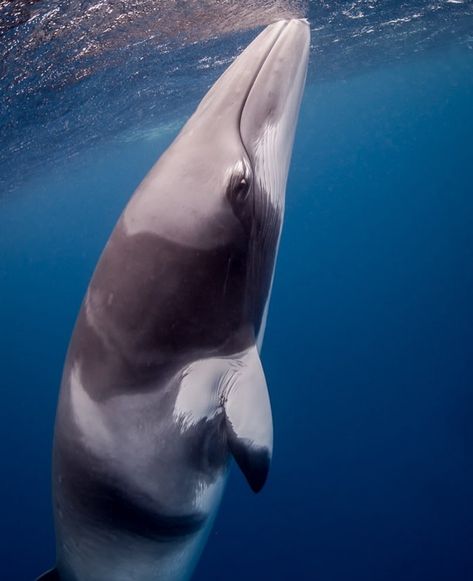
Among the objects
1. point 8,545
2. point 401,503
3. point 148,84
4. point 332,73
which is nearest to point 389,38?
point 332,73

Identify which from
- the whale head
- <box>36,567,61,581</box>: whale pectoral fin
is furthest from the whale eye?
<box>36,567,61,581</box>: whale pectoral fin

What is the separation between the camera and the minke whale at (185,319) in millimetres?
3982

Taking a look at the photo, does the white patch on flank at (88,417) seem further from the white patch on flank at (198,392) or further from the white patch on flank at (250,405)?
the white patch on flank at (250,405)

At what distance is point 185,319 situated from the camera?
13.4 feet

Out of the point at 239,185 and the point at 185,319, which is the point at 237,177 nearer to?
the point at 239,185

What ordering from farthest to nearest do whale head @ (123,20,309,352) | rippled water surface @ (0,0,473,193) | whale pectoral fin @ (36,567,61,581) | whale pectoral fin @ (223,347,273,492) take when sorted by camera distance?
rippled water surface @ (0,0,473,193) → whale pectoral fin @ (36,567,61,581) → whale pectoral fin @ (223,347,273,492) → whale head @ (123,20,309,352)

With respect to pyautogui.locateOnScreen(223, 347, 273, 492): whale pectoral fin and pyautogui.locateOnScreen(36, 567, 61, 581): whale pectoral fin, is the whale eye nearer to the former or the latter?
pyautogui.locateOnScreen(223, 347, 273, 492): whale pectoral fin

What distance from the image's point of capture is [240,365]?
14.2ft

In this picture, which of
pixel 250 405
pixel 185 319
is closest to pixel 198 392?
pixel 250 405

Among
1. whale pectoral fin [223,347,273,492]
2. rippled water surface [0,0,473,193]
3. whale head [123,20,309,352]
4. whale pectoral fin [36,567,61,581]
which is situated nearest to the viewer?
whale head [123,20,309,352]

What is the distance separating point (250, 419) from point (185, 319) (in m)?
1.02

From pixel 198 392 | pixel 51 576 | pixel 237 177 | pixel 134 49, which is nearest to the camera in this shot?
pixel 237 177

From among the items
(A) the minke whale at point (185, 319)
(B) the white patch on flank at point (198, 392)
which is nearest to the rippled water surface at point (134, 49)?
(A) the minke whale at point (185, 319)

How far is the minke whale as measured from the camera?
13.1 ft
